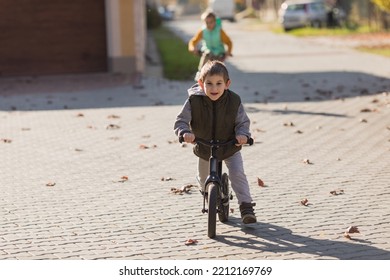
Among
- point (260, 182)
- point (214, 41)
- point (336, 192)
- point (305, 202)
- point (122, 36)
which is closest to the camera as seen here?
point (305, 202)

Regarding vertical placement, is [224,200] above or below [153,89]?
above

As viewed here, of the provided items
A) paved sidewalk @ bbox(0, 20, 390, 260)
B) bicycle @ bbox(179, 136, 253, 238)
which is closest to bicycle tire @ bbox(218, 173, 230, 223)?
bicycle @ bbox(179, 136, 253, 238)

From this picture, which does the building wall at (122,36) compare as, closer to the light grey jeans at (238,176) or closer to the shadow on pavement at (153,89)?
the shadow on pavement at (153,89)

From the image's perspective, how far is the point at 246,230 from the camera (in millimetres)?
7652

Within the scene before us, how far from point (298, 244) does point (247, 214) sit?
649 millimetres

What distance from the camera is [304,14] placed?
156 feet

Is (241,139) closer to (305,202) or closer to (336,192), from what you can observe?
(305,202)

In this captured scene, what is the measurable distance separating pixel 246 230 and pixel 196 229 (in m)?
0.38

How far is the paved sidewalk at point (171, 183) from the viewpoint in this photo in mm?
7159

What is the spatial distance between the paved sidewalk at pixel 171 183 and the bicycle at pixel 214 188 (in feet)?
0.46

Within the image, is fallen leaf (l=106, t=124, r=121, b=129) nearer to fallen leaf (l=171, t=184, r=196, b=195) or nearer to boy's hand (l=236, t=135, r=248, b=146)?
fallen leaf (l=171, t=184, r=196, b=195)

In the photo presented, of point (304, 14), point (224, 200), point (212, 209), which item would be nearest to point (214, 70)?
point (212, 209)

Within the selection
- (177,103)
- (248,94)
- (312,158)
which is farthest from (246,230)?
(248,94)

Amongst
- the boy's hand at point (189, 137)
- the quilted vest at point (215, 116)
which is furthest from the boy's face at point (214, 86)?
the boy's hand at point (189, 137)
